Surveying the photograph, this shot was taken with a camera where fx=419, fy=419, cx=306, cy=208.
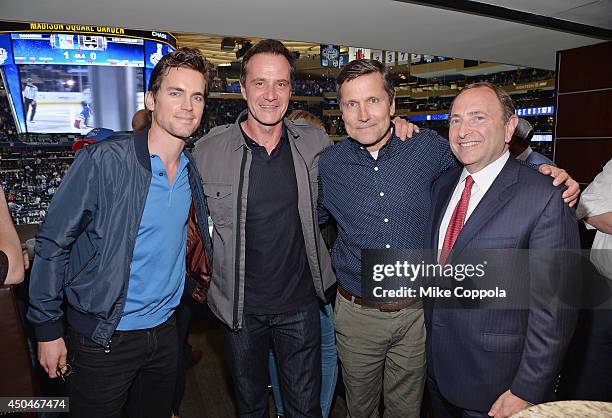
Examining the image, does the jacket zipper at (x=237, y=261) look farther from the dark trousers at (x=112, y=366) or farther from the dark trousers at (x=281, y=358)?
the dark trousers at (x=112, y=366)

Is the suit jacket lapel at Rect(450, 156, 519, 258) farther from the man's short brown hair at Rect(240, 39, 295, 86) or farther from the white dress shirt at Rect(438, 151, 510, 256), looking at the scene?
the man's short brown hair at Rect(240, 39, 295, 86)

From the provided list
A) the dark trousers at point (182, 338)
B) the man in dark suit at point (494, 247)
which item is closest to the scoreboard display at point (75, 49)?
the dark trousers at point (182, 338)

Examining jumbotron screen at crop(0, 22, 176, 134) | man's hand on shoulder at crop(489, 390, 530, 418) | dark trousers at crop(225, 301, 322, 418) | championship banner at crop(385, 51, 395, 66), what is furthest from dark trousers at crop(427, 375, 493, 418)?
championship banner at crop(385, 51, 395, 66)

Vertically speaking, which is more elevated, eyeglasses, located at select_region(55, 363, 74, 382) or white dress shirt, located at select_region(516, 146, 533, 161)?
white dress shirt, located at select_region(516, 146, 533, 161)

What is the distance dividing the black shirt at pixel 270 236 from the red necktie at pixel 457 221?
0.67 meters

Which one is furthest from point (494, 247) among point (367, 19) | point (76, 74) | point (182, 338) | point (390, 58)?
point (390, 58)

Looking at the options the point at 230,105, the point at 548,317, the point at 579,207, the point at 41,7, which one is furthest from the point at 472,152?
the point at 230,105

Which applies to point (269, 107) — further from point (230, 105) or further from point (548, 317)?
point (230, 105)

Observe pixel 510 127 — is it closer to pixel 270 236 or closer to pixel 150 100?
pixel 270 236

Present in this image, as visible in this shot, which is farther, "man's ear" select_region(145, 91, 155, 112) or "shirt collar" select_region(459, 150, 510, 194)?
"man's ear" select_region(145, 91, 155, 112)

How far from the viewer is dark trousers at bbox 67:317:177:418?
5.07 ft

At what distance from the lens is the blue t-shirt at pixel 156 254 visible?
161 centimetres

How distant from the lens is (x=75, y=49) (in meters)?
6.48

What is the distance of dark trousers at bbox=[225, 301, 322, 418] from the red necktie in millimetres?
712
